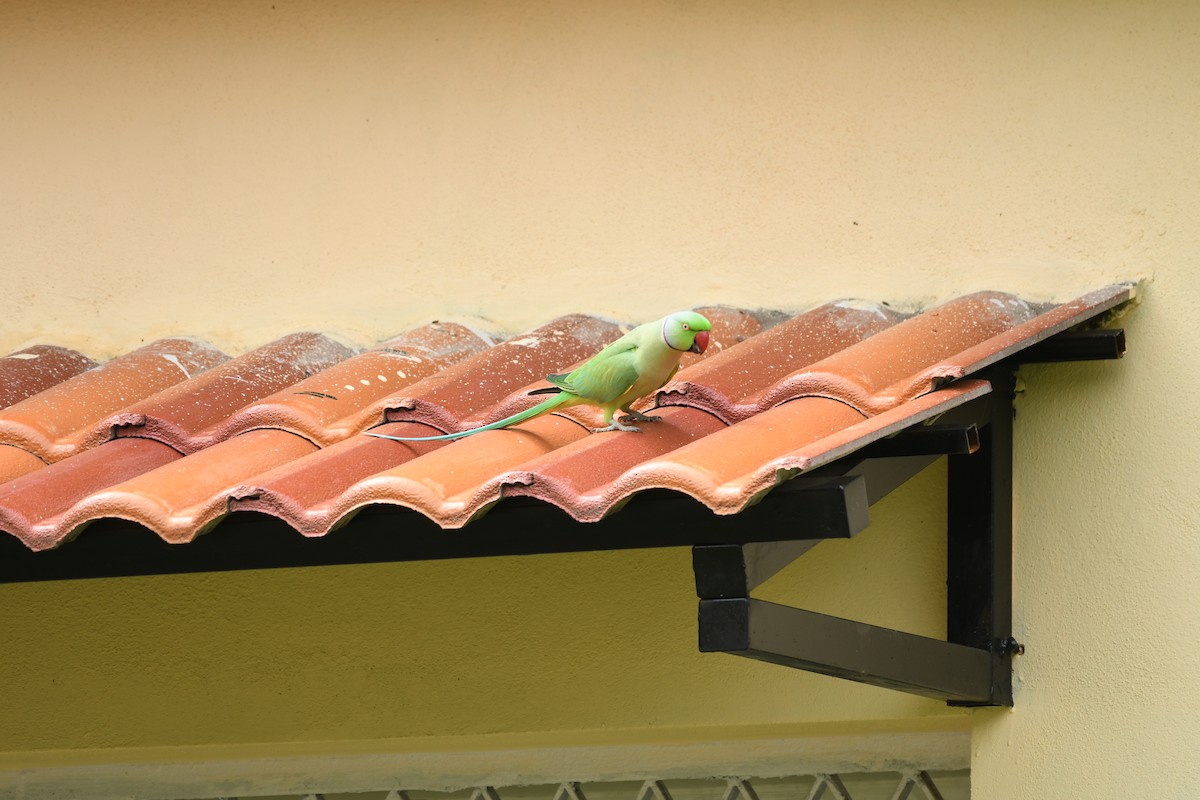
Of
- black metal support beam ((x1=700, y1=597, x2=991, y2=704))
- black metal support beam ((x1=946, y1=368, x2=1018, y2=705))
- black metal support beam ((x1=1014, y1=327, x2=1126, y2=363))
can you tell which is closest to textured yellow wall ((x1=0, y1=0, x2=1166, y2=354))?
black metal support beam ((x1=1014, y1=327, x2=1126, y2=363))

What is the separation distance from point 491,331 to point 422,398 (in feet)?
3.04

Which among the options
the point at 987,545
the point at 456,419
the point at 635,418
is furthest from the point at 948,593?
the point at 456,419

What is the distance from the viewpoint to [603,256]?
13.7 ft

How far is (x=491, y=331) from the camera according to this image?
4.21 metres

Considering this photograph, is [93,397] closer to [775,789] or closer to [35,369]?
[35,369]

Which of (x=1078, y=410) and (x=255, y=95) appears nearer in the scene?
(x=1078, y=410)

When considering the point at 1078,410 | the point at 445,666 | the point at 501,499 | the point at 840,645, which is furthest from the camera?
the point at 445,666

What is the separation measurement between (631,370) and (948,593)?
1.18m

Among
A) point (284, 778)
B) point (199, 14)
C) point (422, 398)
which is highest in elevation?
point (199, 14)

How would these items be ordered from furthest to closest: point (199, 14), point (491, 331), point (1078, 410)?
1. point (199, 14)
2. point (491, 331)
3. point (1078, 410)

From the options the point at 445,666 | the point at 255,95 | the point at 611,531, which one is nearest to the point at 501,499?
the point at 611,531

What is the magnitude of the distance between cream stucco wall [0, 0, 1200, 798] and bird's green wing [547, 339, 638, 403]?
0.95 meters

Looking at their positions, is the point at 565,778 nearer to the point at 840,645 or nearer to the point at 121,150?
the point at 840,645

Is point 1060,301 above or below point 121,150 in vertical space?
below
